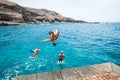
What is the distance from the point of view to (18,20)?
3989 inches

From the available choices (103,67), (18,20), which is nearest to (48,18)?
(18,20)

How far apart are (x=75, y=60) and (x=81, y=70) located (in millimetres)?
9847

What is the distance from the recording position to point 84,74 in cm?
884

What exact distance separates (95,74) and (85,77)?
786mm

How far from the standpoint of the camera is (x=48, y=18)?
147875mm

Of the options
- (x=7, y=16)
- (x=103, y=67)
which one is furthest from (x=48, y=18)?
(x=103, y=67)

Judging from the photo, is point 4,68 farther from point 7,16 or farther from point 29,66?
point 7,16

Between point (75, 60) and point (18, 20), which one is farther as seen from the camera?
point (18, 20)

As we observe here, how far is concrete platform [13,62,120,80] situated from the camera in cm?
838

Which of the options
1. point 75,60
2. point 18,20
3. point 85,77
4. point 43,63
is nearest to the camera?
point 85,77

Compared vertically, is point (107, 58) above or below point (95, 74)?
below

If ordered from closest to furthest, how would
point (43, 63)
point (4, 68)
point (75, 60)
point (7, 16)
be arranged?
point (4, 68) → point (43, 63) → point (75, 60) → point (7, 16)

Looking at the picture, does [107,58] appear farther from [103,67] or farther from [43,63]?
[103,67]

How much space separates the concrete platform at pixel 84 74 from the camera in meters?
8.38
